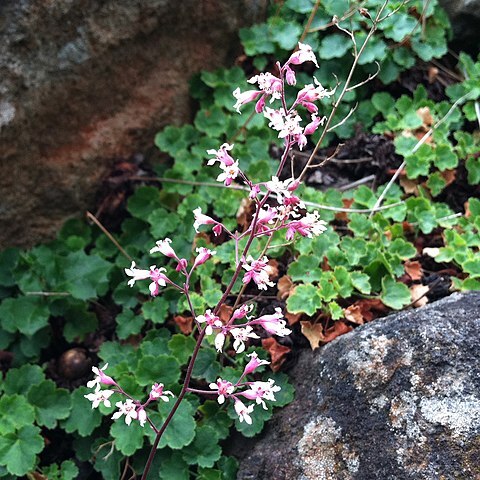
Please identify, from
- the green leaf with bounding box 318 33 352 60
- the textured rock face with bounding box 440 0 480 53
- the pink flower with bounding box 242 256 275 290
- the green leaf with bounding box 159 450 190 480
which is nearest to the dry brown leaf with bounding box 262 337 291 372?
the green leaf with bounding box 159 450 190 480

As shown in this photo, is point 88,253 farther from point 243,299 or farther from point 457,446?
point 457,446

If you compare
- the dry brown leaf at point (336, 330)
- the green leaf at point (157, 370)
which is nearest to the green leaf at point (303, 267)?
the dry brown leaf at point (336, 330)

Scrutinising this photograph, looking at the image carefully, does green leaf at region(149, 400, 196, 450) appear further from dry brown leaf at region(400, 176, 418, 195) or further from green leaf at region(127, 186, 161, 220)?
dry brown leaf at region(400, 176, 418, 195)

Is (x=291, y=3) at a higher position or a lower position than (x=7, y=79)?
lower

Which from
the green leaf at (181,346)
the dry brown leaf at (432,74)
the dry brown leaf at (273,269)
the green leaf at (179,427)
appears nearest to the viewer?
the green leaf at (179,427)

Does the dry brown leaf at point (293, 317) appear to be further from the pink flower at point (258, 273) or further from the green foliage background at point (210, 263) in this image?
A: the pink flower at point (258, 273)

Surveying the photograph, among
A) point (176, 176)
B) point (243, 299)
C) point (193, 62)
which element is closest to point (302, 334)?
point (243, 299)
